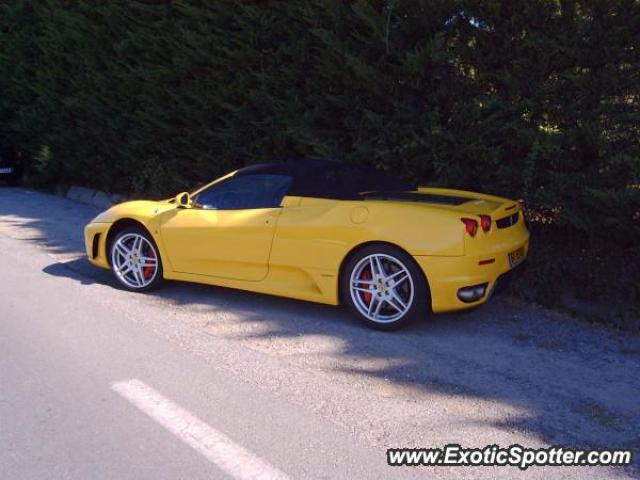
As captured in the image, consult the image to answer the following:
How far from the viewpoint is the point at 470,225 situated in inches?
199

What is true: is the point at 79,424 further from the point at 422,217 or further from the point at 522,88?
the point at 522,88

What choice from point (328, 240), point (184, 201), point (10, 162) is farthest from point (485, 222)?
point (10, 162)

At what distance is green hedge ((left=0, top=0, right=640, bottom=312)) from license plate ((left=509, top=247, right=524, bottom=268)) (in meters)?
0.58

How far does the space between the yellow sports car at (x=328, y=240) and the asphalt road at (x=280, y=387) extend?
0.28 meters

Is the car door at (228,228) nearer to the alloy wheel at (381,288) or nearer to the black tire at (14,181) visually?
the alloy wheel at (381,288)

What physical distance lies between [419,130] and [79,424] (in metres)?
4.51

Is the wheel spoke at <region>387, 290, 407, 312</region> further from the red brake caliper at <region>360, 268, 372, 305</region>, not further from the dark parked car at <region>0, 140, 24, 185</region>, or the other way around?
the dark parked car at <region>0, 140, 24, 185</region>

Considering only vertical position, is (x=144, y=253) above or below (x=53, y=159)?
below

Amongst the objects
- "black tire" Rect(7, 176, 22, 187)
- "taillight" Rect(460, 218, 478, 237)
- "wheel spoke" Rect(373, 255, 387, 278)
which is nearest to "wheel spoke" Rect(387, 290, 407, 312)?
"wheel spoke" Rect(373, 255, 387, 278)

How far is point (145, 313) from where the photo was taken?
19.2 ft

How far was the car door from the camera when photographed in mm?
5828

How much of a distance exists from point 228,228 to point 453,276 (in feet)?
6.62

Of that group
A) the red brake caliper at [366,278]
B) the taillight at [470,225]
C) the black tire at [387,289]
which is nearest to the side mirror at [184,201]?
the black tire at [387,289]

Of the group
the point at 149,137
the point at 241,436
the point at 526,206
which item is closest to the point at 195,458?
the point at 241,436
